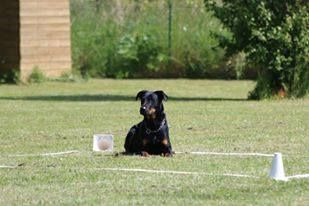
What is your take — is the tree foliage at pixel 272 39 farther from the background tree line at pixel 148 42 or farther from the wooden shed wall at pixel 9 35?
the wooden shed wall at pixel 9 35

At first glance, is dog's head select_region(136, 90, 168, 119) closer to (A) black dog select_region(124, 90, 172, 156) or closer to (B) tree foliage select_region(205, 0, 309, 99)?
(A) black dog select_region(124, 90, 172, 156)

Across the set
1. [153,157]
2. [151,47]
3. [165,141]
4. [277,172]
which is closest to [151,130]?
[165,141]

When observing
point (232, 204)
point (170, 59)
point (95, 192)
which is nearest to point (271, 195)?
point (232, 204)

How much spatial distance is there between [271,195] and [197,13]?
24.5 m

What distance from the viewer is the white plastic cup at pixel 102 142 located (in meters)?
13.2

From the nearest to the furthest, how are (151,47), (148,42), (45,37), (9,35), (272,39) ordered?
(272,39)
(9,35)
(45,37)
(151,47)
(148,42)

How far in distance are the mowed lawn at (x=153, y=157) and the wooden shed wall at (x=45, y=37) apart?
407 centimetres

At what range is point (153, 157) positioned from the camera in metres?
12.9

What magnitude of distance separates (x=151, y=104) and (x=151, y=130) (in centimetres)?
30

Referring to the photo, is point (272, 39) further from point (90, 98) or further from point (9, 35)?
point (9, 35)

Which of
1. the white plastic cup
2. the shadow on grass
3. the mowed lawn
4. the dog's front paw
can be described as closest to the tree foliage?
the mowed lawn

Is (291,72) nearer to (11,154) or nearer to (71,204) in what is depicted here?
(11,154)

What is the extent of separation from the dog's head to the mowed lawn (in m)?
0.50

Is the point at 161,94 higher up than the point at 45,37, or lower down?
higher up
